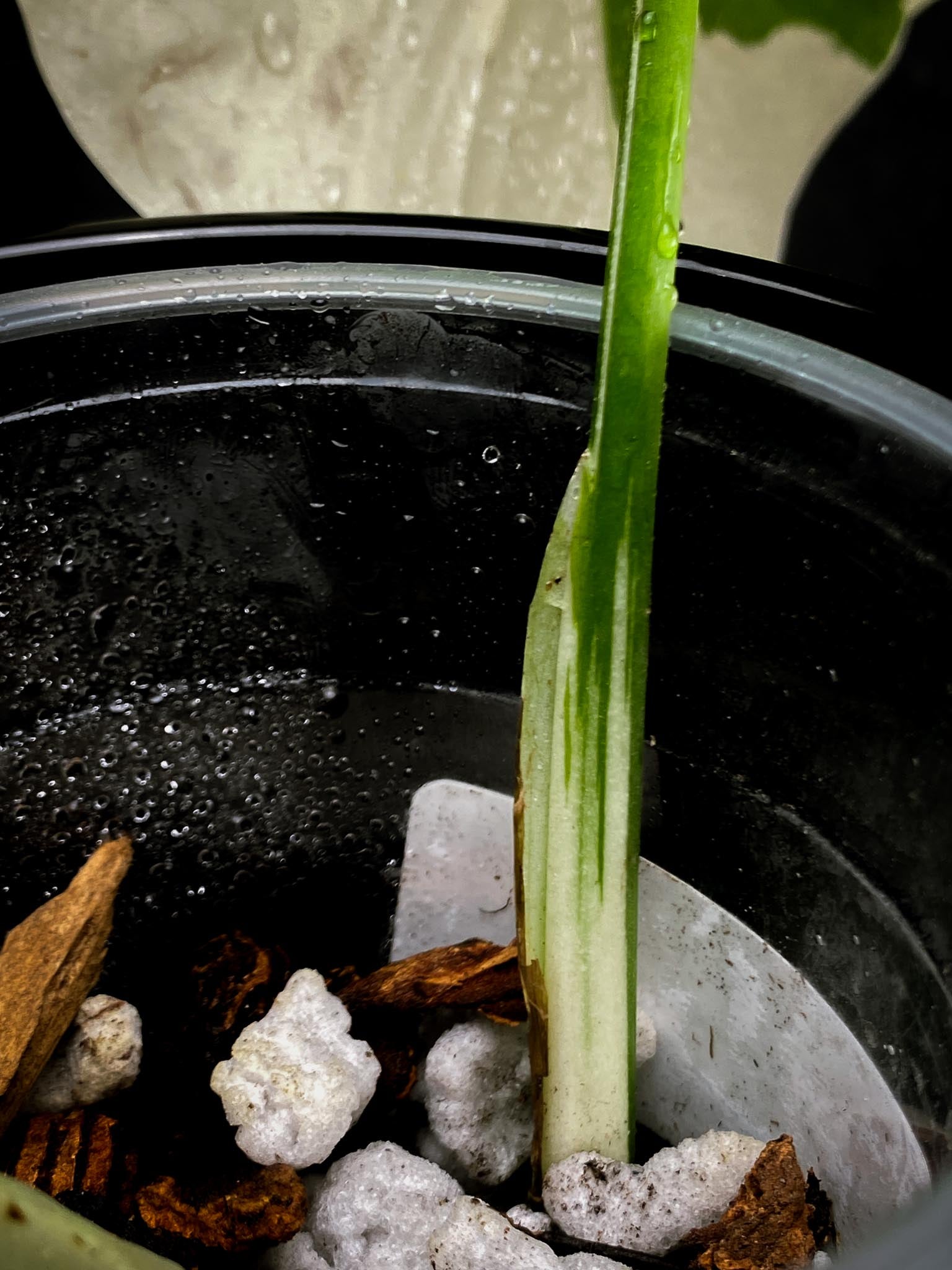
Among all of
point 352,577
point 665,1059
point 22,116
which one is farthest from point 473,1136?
point 22,116

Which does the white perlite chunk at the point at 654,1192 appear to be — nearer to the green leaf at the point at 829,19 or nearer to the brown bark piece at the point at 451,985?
the brown bark piece at the point at 451,985

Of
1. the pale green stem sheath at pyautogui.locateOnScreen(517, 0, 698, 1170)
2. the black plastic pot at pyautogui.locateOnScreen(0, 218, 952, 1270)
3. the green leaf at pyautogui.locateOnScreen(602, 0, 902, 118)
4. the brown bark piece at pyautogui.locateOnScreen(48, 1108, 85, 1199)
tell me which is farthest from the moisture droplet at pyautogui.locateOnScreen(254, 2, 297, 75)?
the brown bark piece at pyautogui.locateOnScreen(48, 1108, 85, 1199)

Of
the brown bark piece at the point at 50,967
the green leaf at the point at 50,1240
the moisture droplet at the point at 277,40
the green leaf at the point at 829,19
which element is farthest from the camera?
the moisture droplet at the point at 277,40

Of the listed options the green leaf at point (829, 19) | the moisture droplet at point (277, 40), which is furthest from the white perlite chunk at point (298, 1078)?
the moisture droplet at point (277, 40)

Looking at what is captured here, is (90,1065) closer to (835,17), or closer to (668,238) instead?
(668,238)

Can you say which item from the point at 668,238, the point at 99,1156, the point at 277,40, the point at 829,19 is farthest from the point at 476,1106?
the point at 277,40

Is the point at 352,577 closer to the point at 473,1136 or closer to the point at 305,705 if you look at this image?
the point at 305,705
